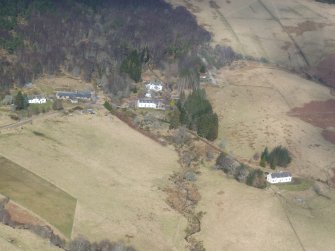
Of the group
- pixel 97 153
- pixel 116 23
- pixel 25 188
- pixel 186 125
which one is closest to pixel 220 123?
pixel 186 125

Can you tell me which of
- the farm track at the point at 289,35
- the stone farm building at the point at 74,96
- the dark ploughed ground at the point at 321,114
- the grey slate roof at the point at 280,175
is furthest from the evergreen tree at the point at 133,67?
the grey slate roof at the point at 280,175

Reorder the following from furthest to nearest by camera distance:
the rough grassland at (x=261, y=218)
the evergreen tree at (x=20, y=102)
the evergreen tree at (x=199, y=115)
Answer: the evergreen tree at (x=20, y=102) < the evergreen tree at (x=199, y=115) < the rough grassland at (x=261, y=218)

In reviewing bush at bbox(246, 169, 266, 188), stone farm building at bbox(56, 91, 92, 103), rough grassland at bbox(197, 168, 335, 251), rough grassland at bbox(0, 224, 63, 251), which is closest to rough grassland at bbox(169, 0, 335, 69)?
stone farm building at bbox(56, 91, 92, 103)

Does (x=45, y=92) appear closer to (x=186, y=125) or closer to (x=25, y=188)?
(x=186, y=125)

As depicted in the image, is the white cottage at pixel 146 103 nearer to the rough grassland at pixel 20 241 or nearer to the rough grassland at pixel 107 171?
the rough grassland at pixel 107 171

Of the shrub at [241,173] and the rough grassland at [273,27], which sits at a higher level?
the rough grassland at [273,27]

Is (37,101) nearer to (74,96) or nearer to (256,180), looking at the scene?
(74,96)
